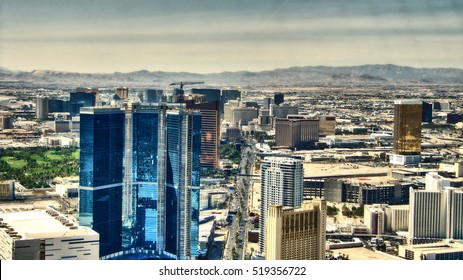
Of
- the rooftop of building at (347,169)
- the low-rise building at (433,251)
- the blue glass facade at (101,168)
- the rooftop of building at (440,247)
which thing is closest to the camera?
the low-rise building at (433,251)

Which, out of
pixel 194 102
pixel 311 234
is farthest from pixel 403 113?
pixel 311 234

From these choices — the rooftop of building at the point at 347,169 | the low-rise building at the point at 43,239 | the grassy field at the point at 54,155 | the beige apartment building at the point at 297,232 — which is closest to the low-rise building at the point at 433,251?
the beige apartment building at the point at 297,232

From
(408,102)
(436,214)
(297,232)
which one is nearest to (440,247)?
(436,214)

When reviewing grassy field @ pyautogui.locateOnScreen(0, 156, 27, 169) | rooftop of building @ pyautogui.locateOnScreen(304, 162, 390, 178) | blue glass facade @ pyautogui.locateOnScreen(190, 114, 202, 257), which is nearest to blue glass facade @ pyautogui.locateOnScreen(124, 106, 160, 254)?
blue glass facade @ pyautogui.locateOnScreen(190, 114, 202, 257)

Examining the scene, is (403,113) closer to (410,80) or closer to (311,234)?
(410,80)

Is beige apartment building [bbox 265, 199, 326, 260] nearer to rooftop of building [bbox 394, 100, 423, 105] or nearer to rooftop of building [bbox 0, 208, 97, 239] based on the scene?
rooftop of building [bbox 0, 208, 97, 239]

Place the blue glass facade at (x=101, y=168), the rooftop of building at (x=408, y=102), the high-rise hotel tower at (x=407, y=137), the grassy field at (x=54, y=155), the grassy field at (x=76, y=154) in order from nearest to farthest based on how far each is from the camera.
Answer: the blue glass facade at (x=101, y=168) → the grassy field at (x=76, y=154) → the grassy field at (x=54, y=155) → the rooftop of building at (x=408, y=102) → the high-rise hotel tower at (x=407, y=137)

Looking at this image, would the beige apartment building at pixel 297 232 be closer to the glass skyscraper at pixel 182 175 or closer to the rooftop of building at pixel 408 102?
the glass skyscraper at pixel 182 175

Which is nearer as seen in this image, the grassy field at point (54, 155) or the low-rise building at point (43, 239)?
the low-rise building at point (43, 239)
